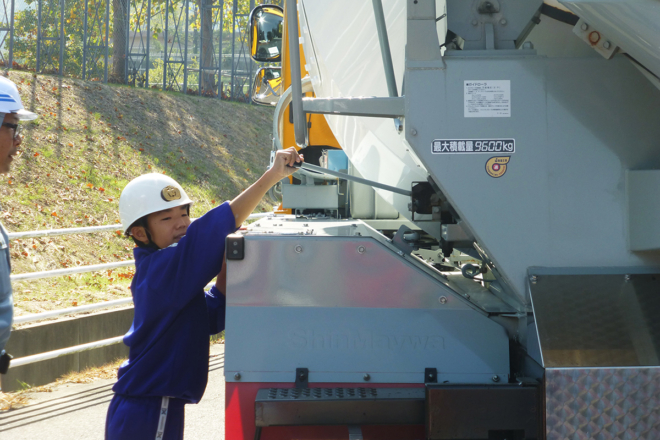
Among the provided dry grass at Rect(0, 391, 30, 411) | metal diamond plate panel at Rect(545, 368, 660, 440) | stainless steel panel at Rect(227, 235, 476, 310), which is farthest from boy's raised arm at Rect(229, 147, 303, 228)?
dry grass at Rect(0, 391, 30, 411)

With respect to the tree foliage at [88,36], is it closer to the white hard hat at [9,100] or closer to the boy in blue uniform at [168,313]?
the white hard hat at [9,100]

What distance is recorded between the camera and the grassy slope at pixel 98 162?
8.90m

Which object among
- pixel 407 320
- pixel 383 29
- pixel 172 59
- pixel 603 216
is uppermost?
pixel 172 59

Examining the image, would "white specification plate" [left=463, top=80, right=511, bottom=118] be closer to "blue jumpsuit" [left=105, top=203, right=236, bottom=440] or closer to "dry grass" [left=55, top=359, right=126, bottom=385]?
"blue jumpsuit" [left=105, top=203, right=236, bottom=440]

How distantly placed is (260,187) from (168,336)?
63 centimetres

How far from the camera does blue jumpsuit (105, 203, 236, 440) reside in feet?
7.07

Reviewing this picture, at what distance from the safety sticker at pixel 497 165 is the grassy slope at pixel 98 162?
5.56 metres

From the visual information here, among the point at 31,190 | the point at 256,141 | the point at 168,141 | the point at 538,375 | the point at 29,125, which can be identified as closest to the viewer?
the point at 538,375

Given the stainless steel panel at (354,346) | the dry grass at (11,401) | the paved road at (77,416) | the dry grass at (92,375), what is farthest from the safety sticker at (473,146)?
the dry grass at (92,375)

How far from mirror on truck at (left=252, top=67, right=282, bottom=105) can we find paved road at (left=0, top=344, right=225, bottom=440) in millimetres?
2388

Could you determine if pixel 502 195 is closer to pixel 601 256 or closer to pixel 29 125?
pixel 601 256

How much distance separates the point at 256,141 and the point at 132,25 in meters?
5.48

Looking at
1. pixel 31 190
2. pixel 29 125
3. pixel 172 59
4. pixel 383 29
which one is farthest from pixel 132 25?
pixel 383 29

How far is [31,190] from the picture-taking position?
1062 centimetres
